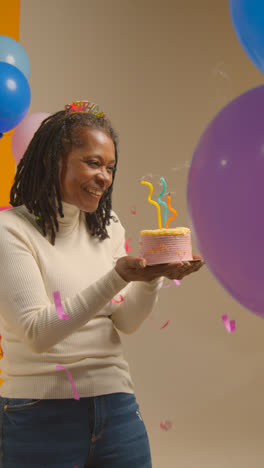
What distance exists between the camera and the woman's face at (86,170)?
1.10m

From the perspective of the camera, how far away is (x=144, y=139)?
8.35 feet

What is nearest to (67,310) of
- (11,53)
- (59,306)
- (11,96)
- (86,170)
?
(59,306)

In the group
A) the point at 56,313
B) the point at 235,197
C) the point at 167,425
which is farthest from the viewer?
the point at 167,425

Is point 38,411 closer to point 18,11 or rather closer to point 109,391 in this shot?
point 109,391

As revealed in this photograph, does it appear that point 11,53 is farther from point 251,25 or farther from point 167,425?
point 167,425

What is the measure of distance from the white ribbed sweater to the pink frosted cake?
2.2 inches

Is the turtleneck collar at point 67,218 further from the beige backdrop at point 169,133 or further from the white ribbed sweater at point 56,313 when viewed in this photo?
the beige backdrop at point 169,133

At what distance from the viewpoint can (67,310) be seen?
3.19 feet

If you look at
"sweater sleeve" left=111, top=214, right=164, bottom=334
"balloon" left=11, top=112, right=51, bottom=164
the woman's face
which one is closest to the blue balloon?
the woman's face

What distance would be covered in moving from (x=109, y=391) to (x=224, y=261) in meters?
0.45

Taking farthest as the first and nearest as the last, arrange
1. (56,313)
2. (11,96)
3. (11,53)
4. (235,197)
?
(11,53)
(11,96)
(56,313)
(235,197)

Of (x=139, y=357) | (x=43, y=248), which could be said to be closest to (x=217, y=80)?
(x=139, y=357)

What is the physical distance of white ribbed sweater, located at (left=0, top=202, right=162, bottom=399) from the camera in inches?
38.5

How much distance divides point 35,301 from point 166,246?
31 cm
